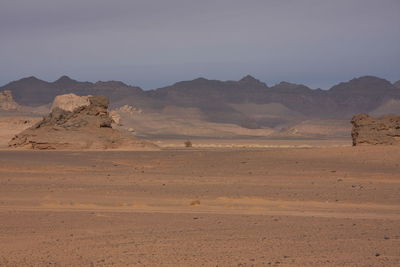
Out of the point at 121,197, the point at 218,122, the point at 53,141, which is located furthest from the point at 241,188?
the point at 218,122

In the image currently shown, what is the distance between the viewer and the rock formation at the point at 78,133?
1559 inches

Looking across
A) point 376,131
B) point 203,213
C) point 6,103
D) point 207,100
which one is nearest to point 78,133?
point 376,131

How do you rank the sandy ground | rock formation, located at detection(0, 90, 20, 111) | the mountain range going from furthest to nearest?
the mountain range < rock formation, located at detection(0, 90, 20, 111) < the sandy ground

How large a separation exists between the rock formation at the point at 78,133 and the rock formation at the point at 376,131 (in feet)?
43.7

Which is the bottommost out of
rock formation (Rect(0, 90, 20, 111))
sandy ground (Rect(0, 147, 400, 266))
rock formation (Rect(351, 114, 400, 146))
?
sandy ground (Rect(0, 147, 400, 266))

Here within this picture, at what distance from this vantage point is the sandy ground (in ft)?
29.2

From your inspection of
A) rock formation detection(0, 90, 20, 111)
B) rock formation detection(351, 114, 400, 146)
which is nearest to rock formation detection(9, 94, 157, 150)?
rock formation detection(351, 114, 400, 146)

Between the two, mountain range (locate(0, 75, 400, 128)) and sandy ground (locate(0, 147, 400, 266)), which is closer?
sandy ground (locate(0, 147, 400, 266))

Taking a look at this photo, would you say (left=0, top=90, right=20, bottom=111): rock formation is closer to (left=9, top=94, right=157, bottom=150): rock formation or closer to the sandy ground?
(left=9, top=94, right=157, bottom=150): rock formation

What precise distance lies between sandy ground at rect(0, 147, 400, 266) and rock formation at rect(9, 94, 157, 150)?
10898 mm

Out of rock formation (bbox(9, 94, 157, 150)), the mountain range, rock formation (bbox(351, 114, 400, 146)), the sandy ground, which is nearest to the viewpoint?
the sandy ground

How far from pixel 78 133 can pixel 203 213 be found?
27923 mm

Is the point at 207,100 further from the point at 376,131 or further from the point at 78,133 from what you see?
the point at 376,131

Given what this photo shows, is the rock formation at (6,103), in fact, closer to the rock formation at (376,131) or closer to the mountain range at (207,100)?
the mountain range at (207,100)
